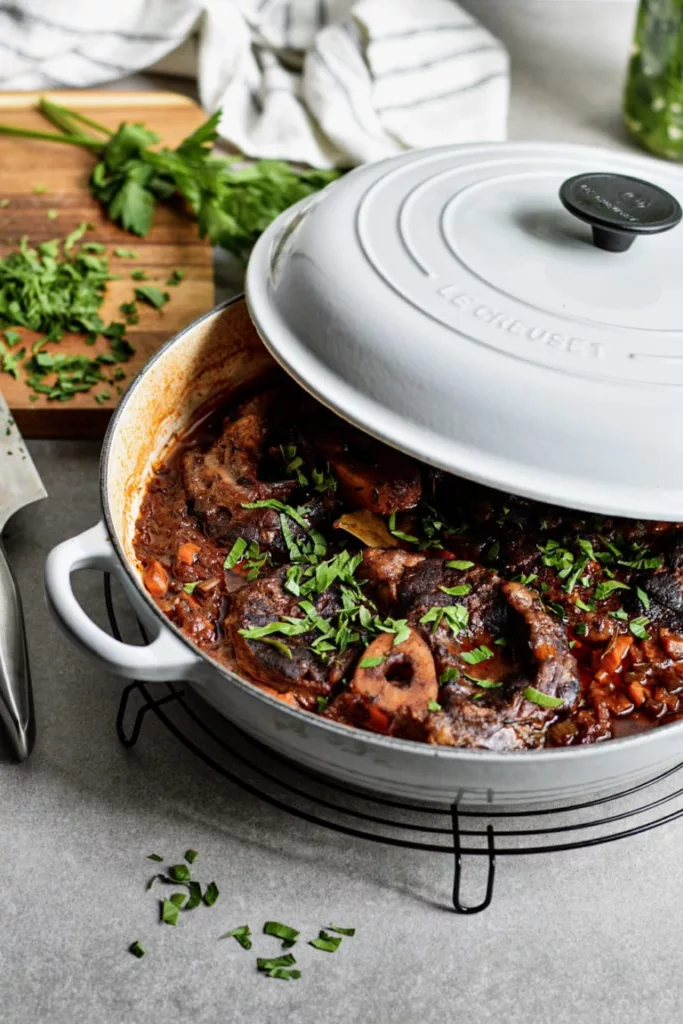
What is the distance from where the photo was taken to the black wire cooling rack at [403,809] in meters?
1.89

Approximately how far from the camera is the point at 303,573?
1.96 m

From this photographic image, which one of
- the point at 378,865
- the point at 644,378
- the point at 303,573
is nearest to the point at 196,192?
the point at 303,573

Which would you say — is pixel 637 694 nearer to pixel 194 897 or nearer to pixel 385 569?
pixel 385 569

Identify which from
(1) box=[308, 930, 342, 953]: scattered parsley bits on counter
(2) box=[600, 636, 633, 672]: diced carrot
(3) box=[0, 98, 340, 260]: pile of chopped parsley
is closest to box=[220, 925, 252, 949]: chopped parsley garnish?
(1) box=[308, 930, 342, 953]: scattered parsley bits on counter

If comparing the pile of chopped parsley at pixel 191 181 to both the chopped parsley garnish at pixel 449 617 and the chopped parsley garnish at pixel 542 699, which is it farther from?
the chopped parsley garnish at pixel 542 699

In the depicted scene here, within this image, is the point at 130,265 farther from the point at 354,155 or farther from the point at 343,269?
the point at 343,269

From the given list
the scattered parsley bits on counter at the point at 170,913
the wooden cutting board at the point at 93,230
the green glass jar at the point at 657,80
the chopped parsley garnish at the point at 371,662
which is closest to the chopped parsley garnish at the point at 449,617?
the chopped parsley garnish at the point at 371,662

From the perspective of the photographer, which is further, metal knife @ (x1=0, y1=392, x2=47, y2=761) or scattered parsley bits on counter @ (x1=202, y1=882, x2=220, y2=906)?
metal knife @ (x1=0, y1=392, x2=47, y2=761)

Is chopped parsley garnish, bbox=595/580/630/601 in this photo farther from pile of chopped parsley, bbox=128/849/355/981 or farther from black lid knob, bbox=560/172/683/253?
pile of chopped parsley, bbox=128/849/355/981

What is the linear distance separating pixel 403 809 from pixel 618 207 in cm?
117

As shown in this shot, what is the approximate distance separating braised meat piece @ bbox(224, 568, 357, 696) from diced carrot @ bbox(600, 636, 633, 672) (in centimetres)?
45

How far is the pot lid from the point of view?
5.67ft

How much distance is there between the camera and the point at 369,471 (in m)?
2.09

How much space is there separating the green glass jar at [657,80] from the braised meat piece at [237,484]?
6.46 ft
